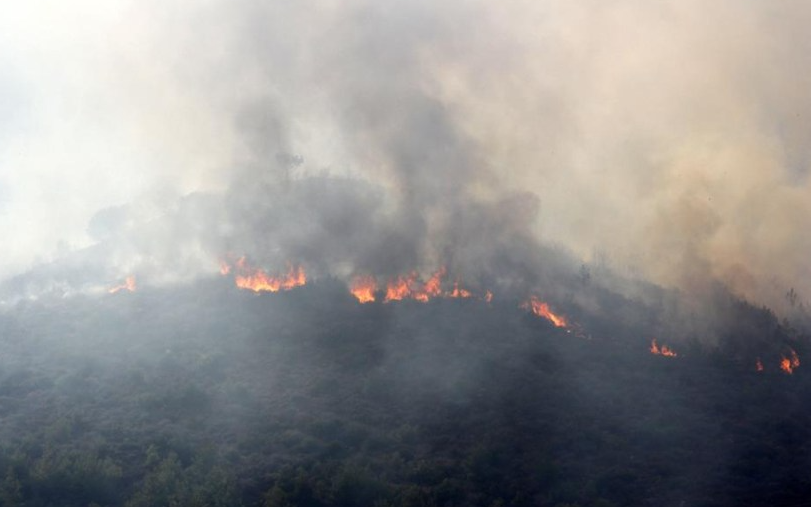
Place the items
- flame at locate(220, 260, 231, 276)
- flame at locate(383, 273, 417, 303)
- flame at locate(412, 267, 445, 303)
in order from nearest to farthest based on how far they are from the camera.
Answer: flame at locate(412, 267, 445, 303), flame at locate(383, 273, 417, 303), flame at locate(220, 260, 231, 276)

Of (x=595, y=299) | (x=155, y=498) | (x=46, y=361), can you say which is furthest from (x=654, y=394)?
(x=46, y=361)

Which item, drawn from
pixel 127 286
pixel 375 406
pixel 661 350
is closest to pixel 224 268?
pixel 127 286

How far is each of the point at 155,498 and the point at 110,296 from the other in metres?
32.3

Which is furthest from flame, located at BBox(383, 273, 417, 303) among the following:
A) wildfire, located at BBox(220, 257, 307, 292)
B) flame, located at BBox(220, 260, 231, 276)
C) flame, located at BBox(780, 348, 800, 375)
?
flame, located at BBox(780, 348, 800, 375)

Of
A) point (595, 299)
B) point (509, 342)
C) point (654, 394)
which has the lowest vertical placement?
point (654, 394)

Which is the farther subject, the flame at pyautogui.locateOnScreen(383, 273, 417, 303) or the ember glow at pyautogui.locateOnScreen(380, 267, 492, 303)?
the flame at pyautogui.locateOnScreen(383, 273, 417, 303)

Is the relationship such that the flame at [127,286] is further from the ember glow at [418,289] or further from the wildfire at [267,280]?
the ember glow at [418,289]

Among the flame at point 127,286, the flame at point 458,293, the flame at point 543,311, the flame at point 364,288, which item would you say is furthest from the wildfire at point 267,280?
the flame at point 543,311

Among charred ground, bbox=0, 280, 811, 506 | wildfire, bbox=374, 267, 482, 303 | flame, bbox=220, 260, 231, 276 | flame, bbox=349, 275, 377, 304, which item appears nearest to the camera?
charred ground, bbox=0, 280, 811, 506

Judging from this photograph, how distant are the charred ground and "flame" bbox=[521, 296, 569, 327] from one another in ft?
3.42

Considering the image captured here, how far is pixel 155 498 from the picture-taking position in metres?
43.1

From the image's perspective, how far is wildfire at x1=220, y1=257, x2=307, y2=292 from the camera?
6962 centimetres

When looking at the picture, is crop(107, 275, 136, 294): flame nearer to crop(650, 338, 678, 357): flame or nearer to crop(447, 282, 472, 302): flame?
crop(447, 282, 472, 302): flame

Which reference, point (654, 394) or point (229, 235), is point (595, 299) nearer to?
→ point (654, 394)
